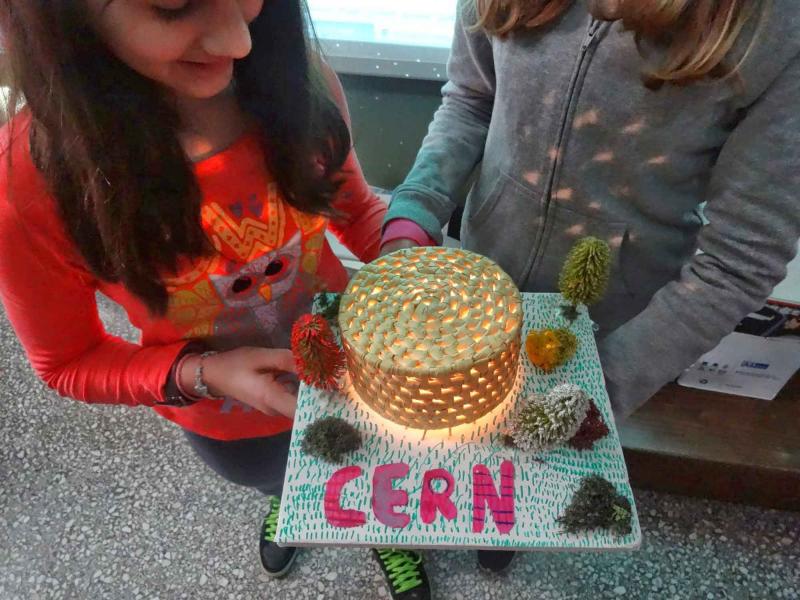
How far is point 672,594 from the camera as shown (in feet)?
3.12

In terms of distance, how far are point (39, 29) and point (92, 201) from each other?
0.13 meters

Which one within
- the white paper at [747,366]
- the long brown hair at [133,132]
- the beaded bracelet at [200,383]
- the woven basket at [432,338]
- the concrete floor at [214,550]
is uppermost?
the long brown hair at [133,132]

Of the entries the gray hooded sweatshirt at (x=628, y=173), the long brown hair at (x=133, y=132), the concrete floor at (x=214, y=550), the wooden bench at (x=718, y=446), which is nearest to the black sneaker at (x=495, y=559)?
the concrete floor at (x=214, y=550)

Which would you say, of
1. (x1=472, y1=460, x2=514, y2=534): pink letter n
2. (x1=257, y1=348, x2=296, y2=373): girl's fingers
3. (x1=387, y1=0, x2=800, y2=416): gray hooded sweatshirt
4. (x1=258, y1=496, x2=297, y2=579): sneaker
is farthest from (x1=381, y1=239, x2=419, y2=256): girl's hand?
(x1=258, y1=496, x2=297, y2=579): sneaker

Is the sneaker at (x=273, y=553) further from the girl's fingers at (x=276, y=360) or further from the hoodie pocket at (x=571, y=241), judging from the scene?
the hoodie pocket at (x=571, y=241)

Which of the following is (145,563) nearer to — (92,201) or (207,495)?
(207,495)

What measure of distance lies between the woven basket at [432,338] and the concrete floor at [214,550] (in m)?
0.64

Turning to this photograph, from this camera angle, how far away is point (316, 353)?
0.47 meters

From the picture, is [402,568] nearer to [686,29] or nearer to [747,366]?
[747,366]

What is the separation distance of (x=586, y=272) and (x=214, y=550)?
84 centimetres

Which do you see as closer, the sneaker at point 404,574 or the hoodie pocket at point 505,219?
the hoodie pocket at point 505,219

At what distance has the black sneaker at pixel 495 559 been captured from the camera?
0.93 meters

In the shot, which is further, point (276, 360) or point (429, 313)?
point (276, 360)

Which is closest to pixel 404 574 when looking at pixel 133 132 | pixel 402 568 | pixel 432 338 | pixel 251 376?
pixel 402 568
